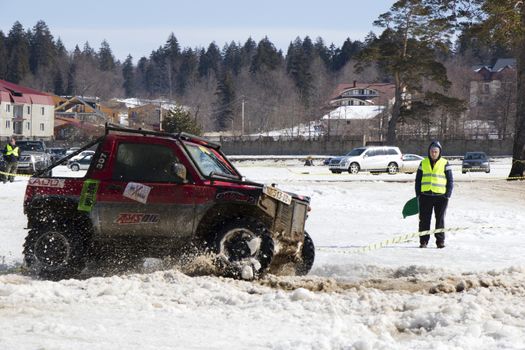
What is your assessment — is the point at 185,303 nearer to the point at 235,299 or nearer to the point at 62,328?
the point at 235,299

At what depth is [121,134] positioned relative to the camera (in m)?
9.71

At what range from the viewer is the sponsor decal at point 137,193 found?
9422 millimetres

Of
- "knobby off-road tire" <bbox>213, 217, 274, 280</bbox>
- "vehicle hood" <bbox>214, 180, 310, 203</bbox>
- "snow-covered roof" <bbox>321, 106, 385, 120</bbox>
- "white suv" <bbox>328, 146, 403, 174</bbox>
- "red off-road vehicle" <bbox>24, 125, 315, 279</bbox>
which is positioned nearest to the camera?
"knobby off-road tire" <bbox>213, 217, 274, 280</bbox>

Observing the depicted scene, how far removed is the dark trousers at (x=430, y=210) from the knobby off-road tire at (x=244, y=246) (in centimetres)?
479

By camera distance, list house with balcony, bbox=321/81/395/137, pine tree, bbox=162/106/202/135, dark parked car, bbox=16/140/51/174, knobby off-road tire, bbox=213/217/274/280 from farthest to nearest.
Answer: house with balcony, bbox=321/81/395/137, pine tree, bbox=162/106/202/135, dark parked car, bbox=16/140/51/174, knobby off-road tire, bbox=213/217/274/280

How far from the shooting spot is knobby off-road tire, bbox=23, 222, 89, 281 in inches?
369

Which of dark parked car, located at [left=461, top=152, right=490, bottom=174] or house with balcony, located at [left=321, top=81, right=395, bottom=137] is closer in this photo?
dark parked car, located at [left=461, top=152, right=490, bottom=174]

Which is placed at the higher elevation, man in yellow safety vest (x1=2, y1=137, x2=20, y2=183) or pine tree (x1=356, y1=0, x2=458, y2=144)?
pine tree (x1=356, y1=0, x2=458, y2=144)

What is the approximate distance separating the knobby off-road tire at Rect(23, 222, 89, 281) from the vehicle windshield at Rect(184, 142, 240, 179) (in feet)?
5.71

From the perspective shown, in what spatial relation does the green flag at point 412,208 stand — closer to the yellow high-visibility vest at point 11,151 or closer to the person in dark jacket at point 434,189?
the person in dark jacket at point 434,189

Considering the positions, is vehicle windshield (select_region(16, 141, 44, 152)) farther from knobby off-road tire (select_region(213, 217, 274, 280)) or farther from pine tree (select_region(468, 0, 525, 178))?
knobby off-road tire (select_region(213, 217, 274, 280))

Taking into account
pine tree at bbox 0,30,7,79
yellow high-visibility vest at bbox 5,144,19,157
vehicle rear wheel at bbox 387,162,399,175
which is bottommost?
vehicle rear wheel at bbox 387,162,399,175

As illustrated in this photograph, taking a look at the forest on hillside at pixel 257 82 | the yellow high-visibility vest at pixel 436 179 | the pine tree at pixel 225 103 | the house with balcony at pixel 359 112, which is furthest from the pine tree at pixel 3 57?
the yellow high-visibility vest at pixel 436 179

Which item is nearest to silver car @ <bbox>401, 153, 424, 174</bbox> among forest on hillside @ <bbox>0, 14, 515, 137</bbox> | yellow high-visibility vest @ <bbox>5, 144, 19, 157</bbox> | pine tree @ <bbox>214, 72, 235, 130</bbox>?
yellow high-visibility vest @ <bbox>5, 144, 19, 157</bbox>
